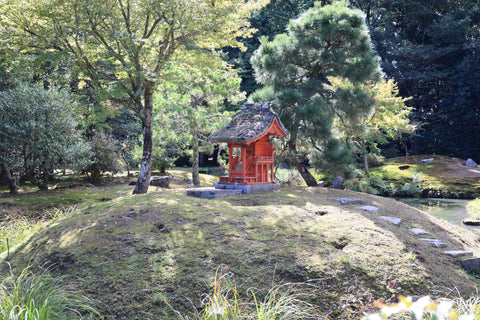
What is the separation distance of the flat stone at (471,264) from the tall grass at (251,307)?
10.6 feet

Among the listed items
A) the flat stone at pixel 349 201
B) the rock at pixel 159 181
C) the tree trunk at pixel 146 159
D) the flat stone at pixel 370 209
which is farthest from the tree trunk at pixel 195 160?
the flat stone at pixel 370 209

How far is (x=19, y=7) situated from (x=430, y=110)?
24726 mm

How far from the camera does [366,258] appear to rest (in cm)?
501

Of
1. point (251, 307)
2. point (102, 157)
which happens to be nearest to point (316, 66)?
point (251, 307)

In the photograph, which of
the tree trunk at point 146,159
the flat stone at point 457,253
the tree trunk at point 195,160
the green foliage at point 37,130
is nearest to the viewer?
the flat stone at point 457,253

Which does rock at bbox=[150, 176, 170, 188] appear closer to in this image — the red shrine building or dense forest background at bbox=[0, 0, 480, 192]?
dense forest background at bbox=[0, 0, 480, 192]

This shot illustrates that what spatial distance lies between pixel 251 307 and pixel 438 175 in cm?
1673

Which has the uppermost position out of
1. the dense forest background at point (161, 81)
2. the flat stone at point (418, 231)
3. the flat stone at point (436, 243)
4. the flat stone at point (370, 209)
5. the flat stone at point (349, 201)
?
the dense forest background at point (161, 81)

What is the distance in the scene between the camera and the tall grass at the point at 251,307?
3299 mm

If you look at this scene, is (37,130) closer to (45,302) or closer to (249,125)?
(249,125)

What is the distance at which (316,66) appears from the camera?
37.1 feet

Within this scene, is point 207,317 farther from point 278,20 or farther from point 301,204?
point 278,20

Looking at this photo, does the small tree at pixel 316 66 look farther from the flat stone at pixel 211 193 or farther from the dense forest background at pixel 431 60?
the dense forest background at pixel 431 60

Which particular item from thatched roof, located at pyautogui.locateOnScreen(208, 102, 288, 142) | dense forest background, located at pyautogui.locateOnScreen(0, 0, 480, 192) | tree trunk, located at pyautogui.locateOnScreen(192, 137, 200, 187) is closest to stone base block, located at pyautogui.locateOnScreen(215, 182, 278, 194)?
thatched roof, located at pyautogui.locateOnScreen(208, 102, 288, 142)
